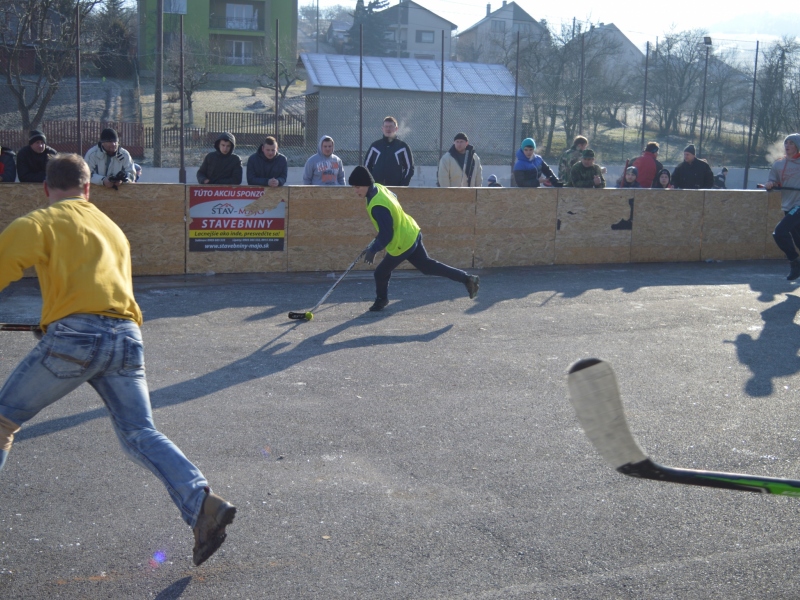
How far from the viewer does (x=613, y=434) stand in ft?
8.91

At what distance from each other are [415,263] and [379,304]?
61 centimetres

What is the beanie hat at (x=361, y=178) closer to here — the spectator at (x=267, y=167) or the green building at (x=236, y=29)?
the spectator at (x=267, y=167)

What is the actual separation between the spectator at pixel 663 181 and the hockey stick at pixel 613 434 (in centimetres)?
1261

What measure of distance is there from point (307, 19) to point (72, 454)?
115292 mm

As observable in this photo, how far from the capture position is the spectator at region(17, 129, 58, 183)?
10930 mm

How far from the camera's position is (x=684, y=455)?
17.4ft

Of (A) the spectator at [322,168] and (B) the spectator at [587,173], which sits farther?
(B) the spectator at [587,173]

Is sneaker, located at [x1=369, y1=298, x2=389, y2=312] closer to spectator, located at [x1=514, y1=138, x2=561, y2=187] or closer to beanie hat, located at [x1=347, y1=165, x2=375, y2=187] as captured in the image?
beanie hat, located at [x1=347, y1=165, x2=375, y2=187]

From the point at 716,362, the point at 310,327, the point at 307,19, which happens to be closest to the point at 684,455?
the point at 716,362

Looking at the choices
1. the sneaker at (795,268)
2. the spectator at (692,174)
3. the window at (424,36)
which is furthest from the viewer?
the window at (424,36)

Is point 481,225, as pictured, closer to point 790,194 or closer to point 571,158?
point 571,158

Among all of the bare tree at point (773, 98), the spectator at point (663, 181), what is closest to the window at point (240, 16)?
the bare tree at point (773, 98)

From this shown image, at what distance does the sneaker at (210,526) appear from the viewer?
3.52 m

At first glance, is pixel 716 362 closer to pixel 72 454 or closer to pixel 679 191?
pixel 72 454
